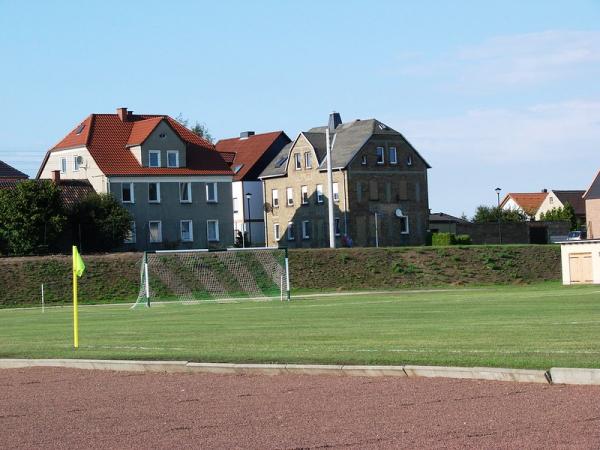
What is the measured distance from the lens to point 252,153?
109312 mm

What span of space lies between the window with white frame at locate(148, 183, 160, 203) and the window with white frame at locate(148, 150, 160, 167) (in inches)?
64.5

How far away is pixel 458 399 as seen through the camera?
12.1 m

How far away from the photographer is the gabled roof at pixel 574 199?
5527 inches

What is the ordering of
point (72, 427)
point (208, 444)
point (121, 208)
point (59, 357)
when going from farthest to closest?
point (121, 208) < point (59, 357) < point (72, 427) < point (208, 444)

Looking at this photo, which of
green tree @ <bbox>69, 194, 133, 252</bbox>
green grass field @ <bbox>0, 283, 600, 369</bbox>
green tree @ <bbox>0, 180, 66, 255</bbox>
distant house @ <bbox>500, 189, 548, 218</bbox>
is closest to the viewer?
green grass field @ <bbox>0, 283, 600, 369</bbox>

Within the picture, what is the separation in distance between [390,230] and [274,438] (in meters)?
87.0

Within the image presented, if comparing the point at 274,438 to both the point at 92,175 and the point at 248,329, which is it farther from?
the point at 92,175

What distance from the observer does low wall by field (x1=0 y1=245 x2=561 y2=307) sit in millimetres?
64250

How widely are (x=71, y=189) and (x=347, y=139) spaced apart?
27.9 metres

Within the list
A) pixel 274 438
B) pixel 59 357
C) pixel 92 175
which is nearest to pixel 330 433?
pixel 274 438

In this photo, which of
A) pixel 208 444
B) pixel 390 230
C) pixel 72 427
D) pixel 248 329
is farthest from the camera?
pixel 390 230

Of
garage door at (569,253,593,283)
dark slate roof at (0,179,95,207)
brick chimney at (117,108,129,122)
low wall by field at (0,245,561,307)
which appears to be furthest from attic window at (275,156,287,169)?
garage door at (569,253,593,283)

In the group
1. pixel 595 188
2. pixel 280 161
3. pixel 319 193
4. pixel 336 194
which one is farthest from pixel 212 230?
pixel 595 188

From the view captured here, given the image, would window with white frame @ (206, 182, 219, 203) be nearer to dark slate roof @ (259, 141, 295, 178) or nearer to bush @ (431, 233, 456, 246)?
dark slate roof @ (259, 141, 295, 178)
